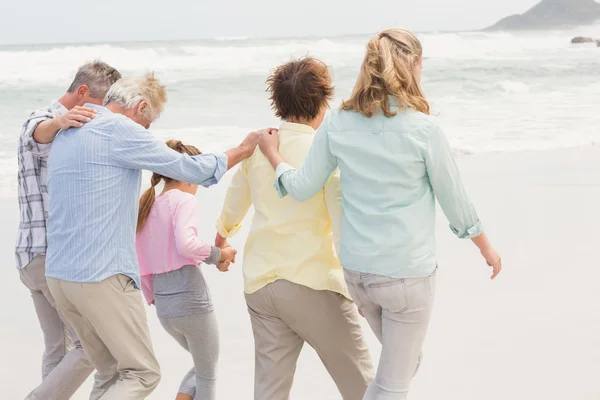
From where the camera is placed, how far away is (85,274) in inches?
110

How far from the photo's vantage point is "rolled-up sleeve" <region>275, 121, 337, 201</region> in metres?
2.67

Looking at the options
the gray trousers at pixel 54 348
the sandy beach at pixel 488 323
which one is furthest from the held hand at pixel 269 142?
the sandy beach at pixel 488 323

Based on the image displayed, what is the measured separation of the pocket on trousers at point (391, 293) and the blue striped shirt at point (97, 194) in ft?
2.70

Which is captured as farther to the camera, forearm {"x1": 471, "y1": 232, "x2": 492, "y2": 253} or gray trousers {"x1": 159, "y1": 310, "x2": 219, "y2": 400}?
gray trousers {"x1": 159, "y1": 310, "x2": 219, "y2": 400}

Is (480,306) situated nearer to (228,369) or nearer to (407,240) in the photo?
(228,369)

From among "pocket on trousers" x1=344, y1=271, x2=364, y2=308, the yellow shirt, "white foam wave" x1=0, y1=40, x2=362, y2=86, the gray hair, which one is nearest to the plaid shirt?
the gray hair

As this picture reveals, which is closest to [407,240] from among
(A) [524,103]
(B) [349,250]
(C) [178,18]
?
(B) [349,250]

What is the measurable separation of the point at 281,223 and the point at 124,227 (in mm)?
514

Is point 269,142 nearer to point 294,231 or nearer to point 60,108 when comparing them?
point 294,231

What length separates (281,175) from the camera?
109 inches

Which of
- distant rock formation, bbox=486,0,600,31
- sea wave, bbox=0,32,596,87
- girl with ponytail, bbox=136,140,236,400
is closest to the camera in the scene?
girl with ponytail, bbox=136,140,236,400

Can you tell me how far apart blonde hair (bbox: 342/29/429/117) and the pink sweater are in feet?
2.82

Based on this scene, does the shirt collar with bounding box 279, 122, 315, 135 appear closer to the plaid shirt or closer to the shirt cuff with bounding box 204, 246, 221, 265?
the shirt cuff with bounding box 204, 246, 221, 265

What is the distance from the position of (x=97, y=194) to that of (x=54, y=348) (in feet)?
3.14
